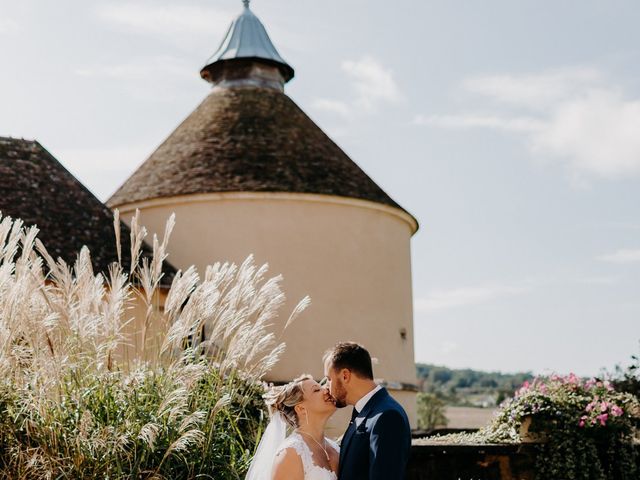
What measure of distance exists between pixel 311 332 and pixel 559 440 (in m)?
8.93

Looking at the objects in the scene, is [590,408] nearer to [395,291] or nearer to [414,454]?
[414,454]

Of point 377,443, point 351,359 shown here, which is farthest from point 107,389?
point 377,443

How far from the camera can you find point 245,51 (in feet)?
75.5

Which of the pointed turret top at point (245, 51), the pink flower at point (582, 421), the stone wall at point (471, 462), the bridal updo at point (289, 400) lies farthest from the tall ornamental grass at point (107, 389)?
the pointed turret top at point (245, 51)

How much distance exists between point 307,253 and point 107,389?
42.0ft

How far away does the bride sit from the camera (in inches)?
189

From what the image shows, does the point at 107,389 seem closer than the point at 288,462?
No

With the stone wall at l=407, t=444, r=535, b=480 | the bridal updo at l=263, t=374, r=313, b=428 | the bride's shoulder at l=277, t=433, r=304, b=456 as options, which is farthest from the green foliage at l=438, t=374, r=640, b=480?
the bride's shoulder at l=277, t=433, r=304, b=456

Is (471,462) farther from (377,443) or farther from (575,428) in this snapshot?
(377,443)

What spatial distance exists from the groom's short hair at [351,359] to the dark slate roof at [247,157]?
1385cm

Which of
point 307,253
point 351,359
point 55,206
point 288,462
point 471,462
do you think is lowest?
point 471,462

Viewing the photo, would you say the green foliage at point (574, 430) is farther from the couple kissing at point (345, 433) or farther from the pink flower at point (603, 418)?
the couple kissing at point (345, 433)

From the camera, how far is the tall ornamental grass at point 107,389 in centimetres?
537

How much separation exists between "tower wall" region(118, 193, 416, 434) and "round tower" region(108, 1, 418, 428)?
0.02 meters
